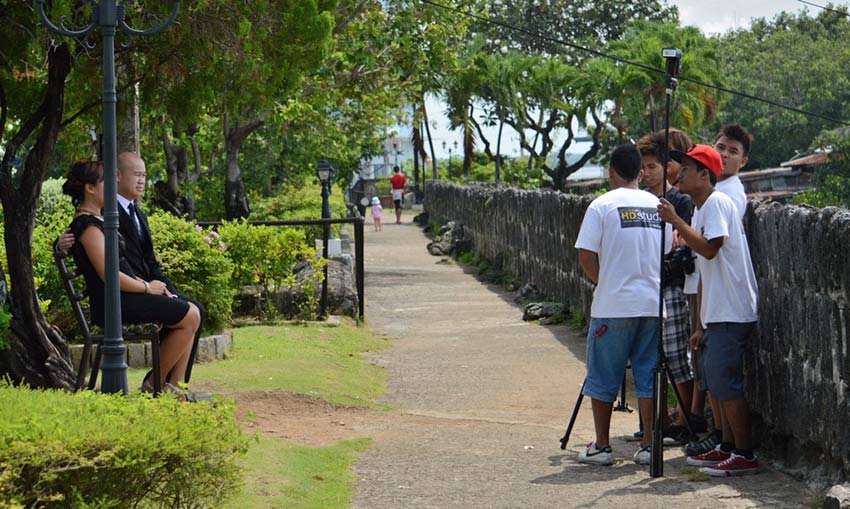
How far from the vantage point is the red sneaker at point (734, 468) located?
7004mm

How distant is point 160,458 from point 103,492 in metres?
0.22

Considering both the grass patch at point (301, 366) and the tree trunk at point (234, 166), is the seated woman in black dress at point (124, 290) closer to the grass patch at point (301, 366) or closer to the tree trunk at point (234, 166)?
the grass patch at point (301, 366)

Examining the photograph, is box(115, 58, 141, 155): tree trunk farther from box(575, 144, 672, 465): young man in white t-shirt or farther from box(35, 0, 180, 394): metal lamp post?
box(575, 144, 672, 465): young man in white t-shirt

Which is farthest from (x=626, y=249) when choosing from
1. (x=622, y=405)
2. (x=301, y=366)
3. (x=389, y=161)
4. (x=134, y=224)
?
(x=389, y=161)

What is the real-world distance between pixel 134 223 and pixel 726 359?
327cm

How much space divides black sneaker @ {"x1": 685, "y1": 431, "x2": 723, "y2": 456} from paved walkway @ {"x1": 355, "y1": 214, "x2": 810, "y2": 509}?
0.10 m

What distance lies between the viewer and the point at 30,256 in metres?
7.85

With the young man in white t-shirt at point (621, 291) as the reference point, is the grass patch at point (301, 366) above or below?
below

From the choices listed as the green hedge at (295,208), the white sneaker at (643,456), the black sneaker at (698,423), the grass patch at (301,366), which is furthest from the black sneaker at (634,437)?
the green hedge at (295,208)

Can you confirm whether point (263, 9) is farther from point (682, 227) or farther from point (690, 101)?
point (690, 101)

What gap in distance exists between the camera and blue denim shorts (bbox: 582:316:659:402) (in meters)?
7.50

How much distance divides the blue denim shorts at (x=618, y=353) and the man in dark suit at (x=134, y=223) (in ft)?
7.21

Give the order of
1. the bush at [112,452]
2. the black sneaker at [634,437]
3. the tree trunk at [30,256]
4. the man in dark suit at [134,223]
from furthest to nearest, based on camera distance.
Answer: the black sneaker at [634,437] < the tree trunk at [30,256] < the man in dark suit at [134,223] < the bush at [112,452]

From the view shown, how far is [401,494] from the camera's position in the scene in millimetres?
6605
